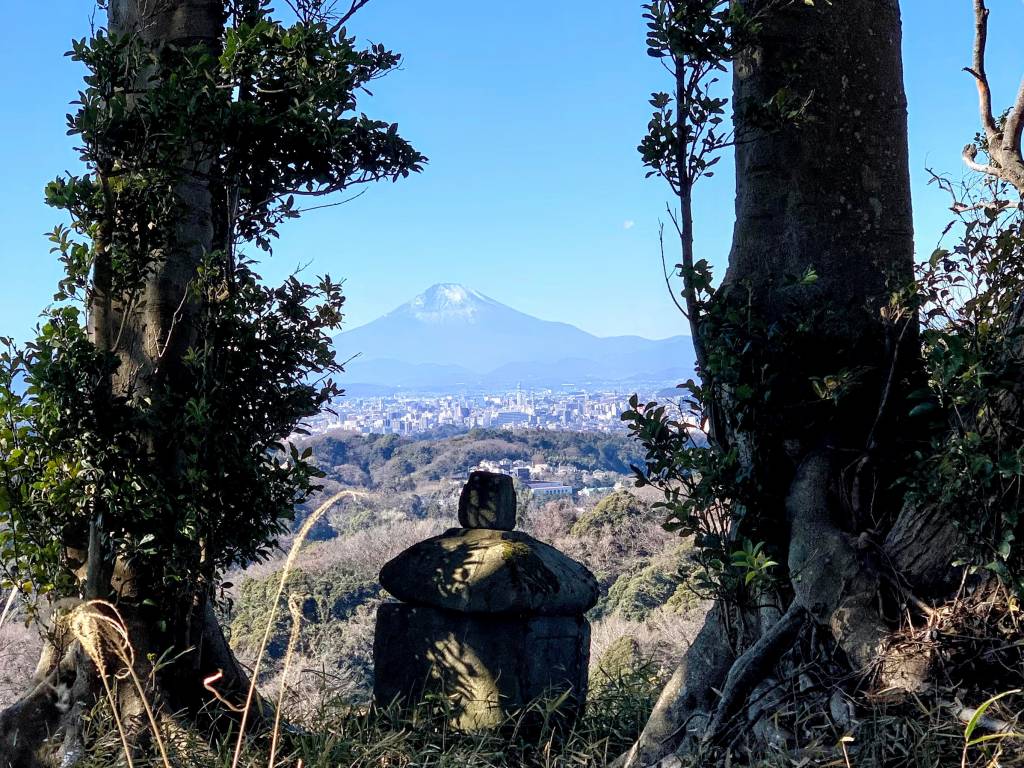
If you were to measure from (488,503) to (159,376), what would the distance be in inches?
84.1

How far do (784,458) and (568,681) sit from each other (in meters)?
A: 2.00

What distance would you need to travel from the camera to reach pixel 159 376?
4965 mm

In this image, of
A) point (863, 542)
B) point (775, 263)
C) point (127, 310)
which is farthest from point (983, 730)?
point (127, 310)

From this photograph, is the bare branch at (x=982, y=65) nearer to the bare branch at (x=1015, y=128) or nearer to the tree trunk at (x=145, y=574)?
the bare branch at (x=1015, y=128)

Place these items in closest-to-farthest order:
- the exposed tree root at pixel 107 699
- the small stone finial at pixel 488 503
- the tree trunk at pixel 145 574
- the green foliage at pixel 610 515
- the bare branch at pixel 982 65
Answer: the bare branch at pixel 982 65 → the exposed tree root at pixel 107 699 → the tree trunk at pixel 145 574 → the small stone finial at pixel 488 503 → the green foliage at pixel 610 515

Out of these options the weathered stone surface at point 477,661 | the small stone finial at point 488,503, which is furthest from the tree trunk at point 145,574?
the small stone finial at point 488,503

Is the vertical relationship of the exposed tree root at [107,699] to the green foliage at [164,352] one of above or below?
below

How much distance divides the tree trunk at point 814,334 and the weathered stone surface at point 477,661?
3.47 ft

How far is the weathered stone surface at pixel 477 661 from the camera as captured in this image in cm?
531

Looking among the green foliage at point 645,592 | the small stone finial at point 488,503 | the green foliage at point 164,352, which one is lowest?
the green foliage at point 645,592

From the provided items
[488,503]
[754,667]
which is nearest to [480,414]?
[488,503]

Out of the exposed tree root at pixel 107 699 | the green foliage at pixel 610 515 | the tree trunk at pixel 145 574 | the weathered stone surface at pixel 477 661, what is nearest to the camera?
the exposed tree root at pixel 107 699

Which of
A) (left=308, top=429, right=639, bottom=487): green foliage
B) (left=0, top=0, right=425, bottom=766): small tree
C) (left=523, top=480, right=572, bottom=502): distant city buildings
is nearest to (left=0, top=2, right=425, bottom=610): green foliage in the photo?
(left=0, top=0, right=425, bottom=766): small tree

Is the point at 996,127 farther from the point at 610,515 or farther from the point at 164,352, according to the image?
the point at 610,515
